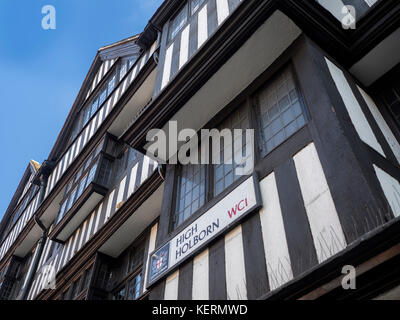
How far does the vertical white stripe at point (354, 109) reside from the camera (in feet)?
13.5

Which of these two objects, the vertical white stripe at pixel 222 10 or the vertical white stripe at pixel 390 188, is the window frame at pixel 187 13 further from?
the vertical white stripe at pixel 390 188

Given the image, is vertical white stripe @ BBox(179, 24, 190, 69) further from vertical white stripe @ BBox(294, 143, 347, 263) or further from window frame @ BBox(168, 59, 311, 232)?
vertical white stripe @ BBox(294, 143, 347, 263)

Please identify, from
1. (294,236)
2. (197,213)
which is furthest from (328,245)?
(197,213)

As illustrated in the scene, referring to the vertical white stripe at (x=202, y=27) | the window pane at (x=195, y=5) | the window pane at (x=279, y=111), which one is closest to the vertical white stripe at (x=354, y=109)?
the window pane at (x=279, y=111)

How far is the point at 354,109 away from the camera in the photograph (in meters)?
4.40

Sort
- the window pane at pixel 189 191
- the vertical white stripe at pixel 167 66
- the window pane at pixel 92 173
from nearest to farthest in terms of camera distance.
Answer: the window pane at pixel 189 191
the vertical white stripe at pixel 167 66
the window pane at pixel 92 173

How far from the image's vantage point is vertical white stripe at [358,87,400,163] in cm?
448

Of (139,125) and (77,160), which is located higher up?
(77,160)

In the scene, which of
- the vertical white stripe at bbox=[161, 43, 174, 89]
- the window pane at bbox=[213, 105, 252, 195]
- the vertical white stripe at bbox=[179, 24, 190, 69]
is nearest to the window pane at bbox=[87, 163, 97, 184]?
the vertical white stripe at bbox=[161, 43, 174, 89]

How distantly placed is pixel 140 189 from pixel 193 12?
3800mm

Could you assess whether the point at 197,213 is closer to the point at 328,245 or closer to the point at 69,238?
the point at 328,245

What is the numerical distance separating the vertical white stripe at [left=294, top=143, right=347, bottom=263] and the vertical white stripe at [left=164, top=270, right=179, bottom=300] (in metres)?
2.08

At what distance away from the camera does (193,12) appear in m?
8.25

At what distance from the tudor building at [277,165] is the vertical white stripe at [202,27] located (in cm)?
4
